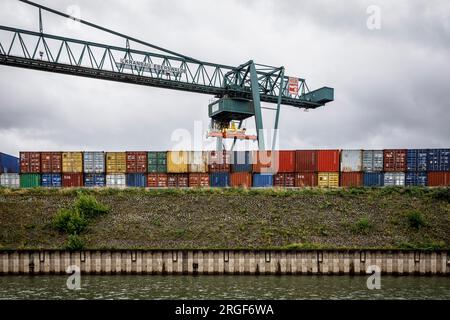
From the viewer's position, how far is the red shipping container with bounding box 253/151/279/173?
56844mm

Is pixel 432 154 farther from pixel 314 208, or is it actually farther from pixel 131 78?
pixel 131 78

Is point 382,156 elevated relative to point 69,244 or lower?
elevated

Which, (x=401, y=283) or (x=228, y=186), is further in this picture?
(x=228, y=186)

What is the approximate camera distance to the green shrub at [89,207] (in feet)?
149

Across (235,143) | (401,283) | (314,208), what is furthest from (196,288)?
(235,143)

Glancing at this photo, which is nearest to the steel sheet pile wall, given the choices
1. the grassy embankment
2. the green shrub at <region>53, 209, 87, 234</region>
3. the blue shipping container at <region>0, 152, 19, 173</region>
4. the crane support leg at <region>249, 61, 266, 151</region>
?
the grassy embankment

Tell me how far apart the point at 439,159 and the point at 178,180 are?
3516 centimetres

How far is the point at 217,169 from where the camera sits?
57281 millimetres

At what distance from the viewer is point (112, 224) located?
44031mm

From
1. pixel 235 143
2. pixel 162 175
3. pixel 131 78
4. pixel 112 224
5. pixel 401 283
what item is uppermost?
pixel 131 78

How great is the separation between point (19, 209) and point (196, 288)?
26.5 m

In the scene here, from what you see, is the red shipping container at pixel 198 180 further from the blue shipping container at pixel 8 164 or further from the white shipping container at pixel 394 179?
the blue shipping container at pixel 8 164

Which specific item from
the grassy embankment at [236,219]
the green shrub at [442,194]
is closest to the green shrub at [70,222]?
the grassy embankment at [236,219]

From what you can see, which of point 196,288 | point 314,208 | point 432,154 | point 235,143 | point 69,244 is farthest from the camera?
point 235,143
